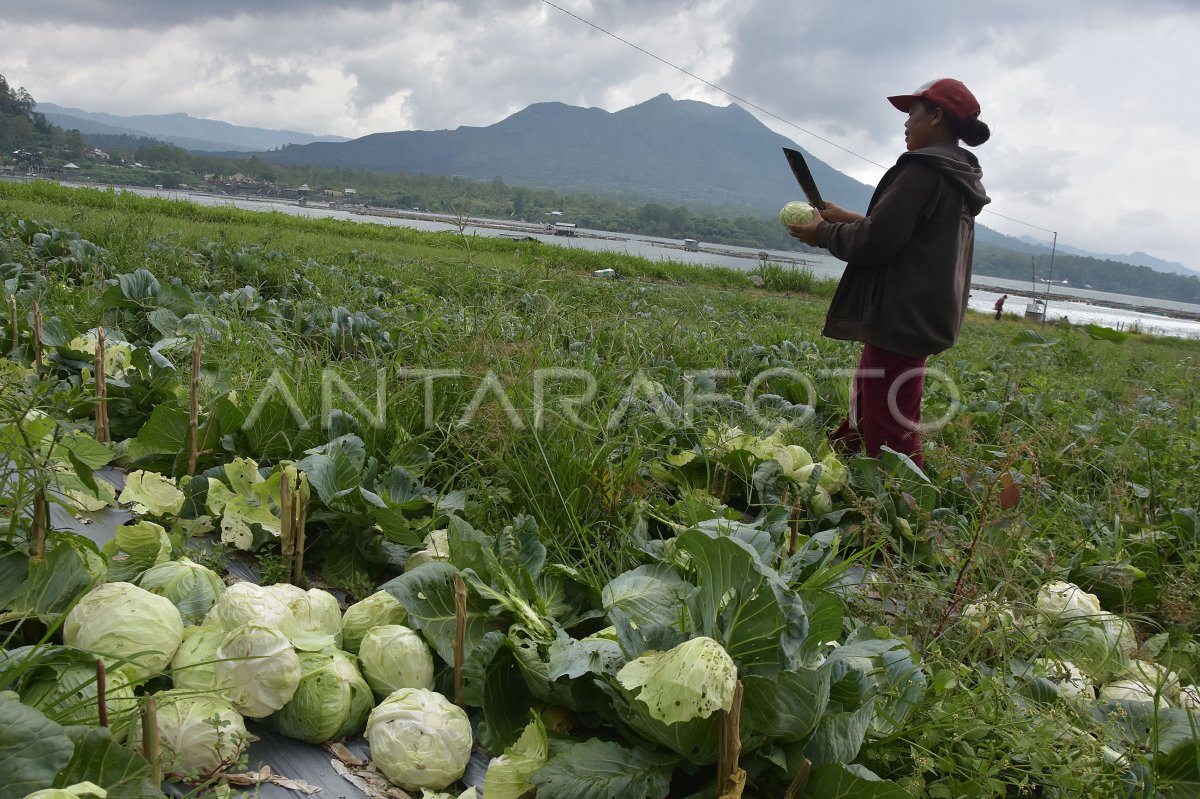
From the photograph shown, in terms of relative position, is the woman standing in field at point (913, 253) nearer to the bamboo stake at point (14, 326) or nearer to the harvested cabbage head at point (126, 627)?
the harvested cabbage head at point (126, 627)

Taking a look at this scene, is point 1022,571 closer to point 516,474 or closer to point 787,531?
point 787,531

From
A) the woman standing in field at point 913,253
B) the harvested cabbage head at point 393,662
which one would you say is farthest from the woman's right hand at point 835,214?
the harvested cabbage head at point 393,662

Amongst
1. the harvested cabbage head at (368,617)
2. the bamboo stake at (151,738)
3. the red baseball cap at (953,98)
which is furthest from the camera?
the red baseball cap at (953,98)

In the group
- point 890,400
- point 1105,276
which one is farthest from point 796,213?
point 1105,276

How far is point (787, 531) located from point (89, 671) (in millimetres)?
1568

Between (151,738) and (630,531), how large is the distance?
1392mm

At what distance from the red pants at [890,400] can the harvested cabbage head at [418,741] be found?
264 centimetres

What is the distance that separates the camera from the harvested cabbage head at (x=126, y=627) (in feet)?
4.80

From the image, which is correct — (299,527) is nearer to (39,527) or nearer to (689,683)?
(39,527)

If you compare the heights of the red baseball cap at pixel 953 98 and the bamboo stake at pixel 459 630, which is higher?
the red baseball cap at pixel 953 98

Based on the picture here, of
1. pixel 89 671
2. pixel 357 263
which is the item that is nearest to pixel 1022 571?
pixel 89 671

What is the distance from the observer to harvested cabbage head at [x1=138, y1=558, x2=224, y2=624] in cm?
170

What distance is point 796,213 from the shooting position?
449 centimetres

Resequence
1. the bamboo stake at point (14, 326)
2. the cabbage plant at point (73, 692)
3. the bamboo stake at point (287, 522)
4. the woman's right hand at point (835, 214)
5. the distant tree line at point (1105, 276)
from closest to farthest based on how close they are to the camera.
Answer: the cabbage plant at point (73, 692) < the bamboo stake at point (287, 522) < the bamboo stake at point (14, 326) < the woman's right hand at point (835, 214) < the distant tree line at point (1105, 276)
